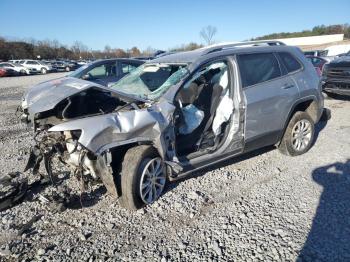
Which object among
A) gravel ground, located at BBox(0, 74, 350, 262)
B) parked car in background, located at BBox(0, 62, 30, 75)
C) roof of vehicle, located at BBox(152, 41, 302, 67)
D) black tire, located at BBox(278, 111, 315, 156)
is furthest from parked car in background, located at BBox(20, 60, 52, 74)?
black tire, located at BBox(278, 111, 315, 156)

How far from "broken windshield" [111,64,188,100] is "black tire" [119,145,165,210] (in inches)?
28.6

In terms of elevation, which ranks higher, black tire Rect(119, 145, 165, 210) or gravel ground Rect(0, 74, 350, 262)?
black tire Rect(119, 145, 165, 210)

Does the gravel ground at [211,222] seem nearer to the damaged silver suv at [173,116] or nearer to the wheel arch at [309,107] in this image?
the damaged silver suv at [173,116]

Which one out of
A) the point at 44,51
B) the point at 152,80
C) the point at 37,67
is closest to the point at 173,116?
the point at 152,80

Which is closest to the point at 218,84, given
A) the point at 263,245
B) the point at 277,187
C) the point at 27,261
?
the point at 277,187

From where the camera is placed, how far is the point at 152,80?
14.8 ft

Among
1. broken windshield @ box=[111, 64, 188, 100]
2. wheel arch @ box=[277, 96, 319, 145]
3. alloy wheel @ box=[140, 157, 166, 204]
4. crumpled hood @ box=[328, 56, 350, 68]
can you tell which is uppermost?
broken windshield @ box=[111, 64, 188, 100]

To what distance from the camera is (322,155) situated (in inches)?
206

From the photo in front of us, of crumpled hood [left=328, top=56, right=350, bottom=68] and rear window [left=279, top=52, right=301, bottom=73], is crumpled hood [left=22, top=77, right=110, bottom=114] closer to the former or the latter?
rear window [left=279, top=52, right=301, bottom=73]

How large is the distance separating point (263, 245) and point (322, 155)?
9.47ft

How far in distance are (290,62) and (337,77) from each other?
508 cm

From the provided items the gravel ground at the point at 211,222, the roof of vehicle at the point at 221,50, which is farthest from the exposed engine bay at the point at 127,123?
the gravel ground at the point at 211,222

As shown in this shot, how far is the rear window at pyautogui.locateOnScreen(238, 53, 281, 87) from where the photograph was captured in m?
4.44

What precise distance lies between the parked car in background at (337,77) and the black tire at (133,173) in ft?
25.2
